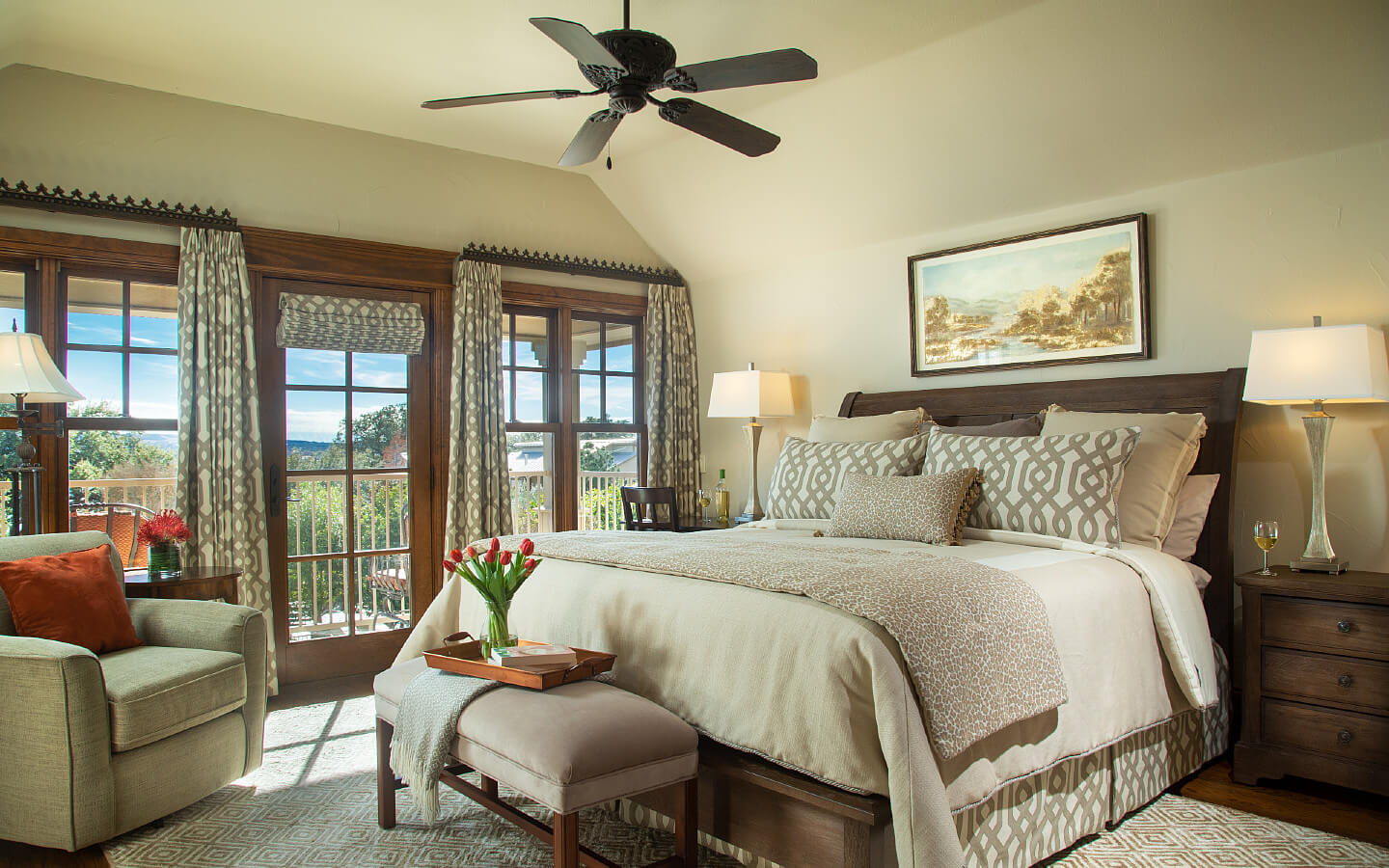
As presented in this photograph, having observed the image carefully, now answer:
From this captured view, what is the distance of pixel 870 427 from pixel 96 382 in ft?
11.4

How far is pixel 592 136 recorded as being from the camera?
10.2ft

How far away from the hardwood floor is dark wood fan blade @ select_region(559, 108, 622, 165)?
265 cm

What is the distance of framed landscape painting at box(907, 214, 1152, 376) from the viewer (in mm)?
3729

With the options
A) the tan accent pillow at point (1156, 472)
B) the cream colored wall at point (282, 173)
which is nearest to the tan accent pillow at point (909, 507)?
the tan accent pillow at point (1156, 472)

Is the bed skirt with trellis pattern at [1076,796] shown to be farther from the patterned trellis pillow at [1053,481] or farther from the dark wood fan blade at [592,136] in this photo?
the dark wood fan blade at [592,136]

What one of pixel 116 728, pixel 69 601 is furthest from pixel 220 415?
pixel 116 728

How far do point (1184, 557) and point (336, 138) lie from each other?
4313 mm

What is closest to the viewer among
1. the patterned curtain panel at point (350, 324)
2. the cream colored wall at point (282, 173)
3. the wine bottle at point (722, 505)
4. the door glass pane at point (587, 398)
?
the cream colored wall at point (282, 173)

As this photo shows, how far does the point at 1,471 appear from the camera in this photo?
346cm

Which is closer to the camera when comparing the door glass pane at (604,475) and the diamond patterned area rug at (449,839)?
the diamond patterned area rug at (449,839)

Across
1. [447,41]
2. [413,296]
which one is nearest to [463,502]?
[413,296]

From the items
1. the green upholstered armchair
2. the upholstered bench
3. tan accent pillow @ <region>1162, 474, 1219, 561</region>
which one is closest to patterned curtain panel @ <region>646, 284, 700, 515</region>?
the green upholstered armchair

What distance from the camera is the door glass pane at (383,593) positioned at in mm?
4633

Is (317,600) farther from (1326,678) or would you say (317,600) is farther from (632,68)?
(1326,678)
